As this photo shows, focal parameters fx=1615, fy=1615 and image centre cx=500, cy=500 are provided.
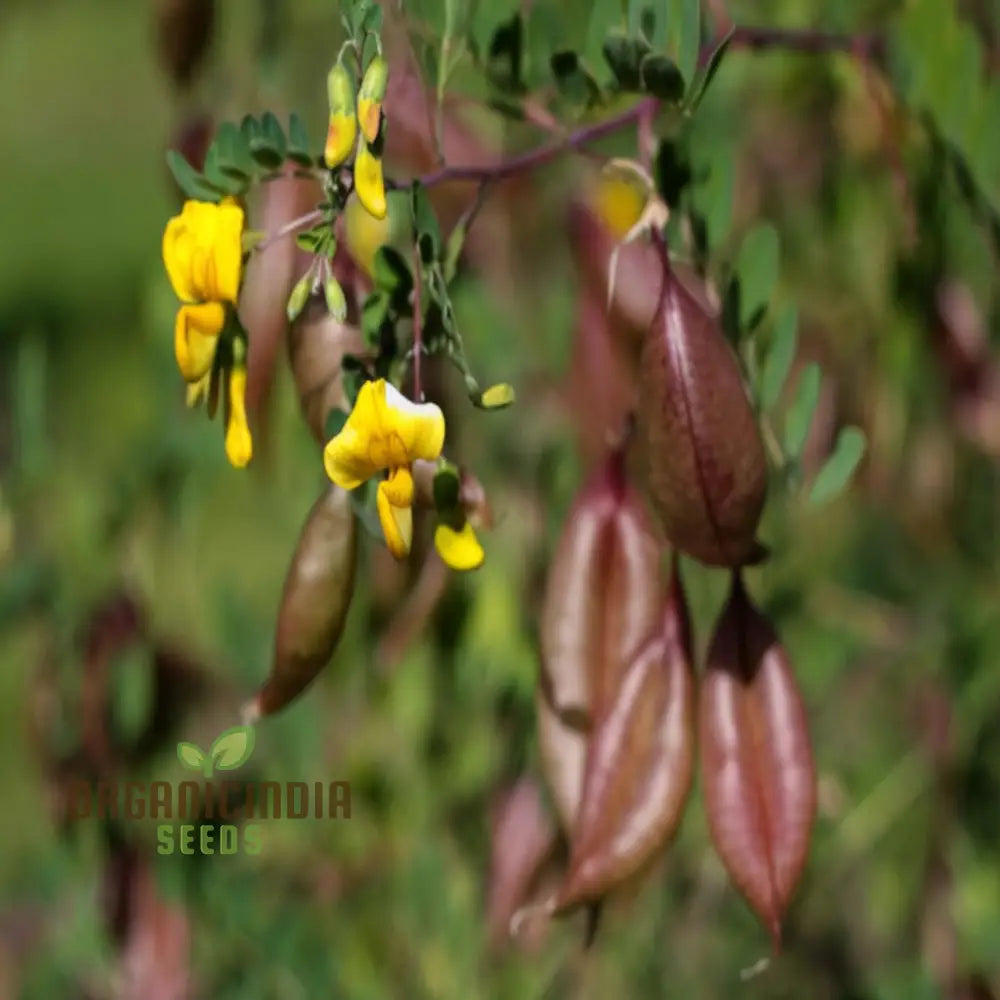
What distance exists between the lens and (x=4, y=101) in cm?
393

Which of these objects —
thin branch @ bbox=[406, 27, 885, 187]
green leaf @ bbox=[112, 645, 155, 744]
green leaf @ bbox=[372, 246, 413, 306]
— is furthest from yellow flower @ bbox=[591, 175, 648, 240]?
green leaf @ bbox=[112, 645, 155, 744]

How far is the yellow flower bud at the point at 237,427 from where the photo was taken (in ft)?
1.52

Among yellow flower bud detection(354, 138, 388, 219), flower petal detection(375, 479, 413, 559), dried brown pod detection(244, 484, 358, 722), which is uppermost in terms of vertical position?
yellow flower bud detection(354, 138, 388, 219)

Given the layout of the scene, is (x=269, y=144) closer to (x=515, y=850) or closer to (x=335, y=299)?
(x=335, y=299)

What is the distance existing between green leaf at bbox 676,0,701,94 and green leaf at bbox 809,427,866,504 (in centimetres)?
14

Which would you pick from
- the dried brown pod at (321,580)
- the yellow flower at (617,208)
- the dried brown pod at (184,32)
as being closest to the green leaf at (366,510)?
the dried brown pod at (321,580)

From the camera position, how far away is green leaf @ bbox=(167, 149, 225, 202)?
0.50 metres

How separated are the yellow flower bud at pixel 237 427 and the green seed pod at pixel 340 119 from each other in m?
0.08

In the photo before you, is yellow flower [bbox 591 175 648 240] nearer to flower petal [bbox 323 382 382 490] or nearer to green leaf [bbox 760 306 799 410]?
green leaf [bbox 760 306 799 410]

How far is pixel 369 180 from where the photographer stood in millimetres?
430

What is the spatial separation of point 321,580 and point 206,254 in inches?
4.5

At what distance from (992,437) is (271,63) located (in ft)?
1.38

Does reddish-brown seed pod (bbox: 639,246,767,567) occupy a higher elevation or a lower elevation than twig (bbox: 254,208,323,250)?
lower

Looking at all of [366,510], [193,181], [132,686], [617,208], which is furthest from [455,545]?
[132,686]
